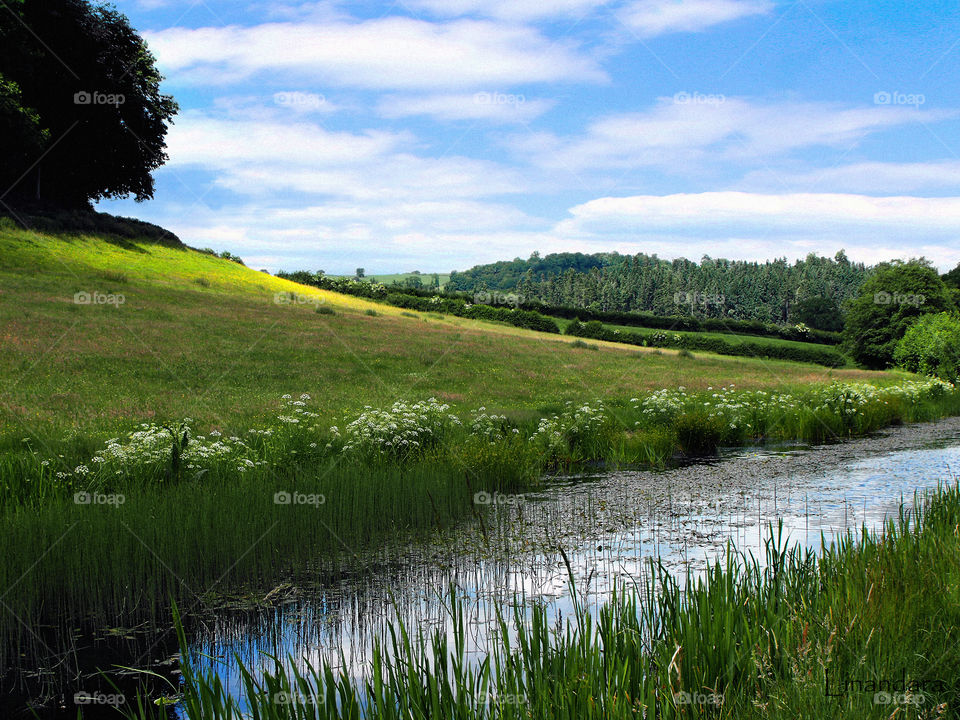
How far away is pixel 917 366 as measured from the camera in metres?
43.3

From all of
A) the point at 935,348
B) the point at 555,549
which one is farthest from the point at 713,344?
the point at 555,549

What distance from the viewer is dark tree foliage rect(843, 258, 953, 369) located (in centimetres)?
5612

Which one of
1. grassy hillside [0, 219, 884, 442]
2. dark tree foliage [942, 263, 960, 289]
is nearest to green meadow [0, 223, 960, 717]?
grassy hillside [0, 219, 884, 442]

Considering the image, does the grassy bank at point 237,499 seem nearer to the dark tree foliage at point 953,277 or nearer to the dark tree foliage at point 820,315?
the dark tree foliage at point 953,277

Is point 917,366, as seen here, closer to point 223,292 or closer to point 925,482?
point 925,482

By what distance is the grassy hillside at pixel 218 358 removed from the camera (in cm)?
1811

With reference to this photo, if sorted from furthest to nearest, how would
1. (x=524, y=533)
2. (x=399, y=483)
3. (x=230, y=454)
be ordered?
1. (x=230, y=454)
2. (x=399, y=483)
3. (x=524, y=533)

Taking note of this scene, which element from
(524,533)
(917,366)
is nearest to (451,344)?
(524,533)

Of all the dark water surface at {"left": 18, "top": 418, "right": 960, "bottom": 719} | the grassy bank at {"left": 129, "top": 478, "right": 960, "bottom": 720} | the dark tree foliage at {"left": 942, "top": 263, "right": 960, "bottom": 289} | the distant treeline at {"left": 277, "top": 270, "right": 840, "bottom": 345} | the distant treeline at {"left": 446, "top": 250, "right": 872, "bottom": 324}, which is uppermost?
the distant treeline at {"left": 446, "top": 250, "right": 872, "bottom": 324}

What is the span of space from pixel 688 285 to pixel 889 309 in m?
86.0

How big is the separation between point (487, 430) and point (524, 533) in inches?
224

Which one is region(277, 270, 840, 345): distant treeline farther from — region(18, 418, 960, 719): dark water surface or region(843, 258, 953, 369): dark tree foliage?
region(18, 418, 960, 719): dark water surface

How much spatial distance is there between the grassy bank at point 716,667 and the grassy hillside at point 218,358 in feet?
37.4

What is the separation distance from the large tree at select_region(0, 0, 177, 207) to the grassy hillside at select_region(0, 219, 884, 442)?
1057 centimetres
